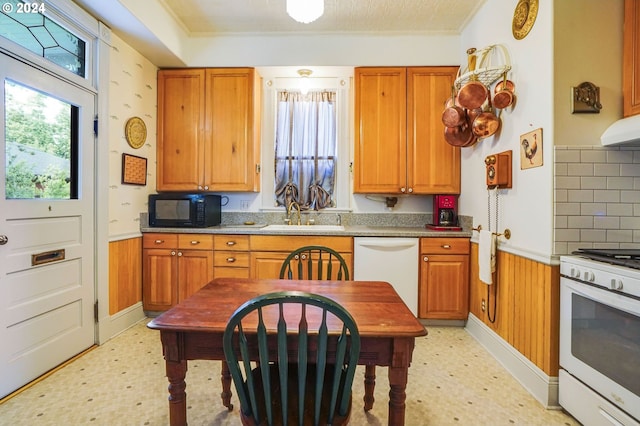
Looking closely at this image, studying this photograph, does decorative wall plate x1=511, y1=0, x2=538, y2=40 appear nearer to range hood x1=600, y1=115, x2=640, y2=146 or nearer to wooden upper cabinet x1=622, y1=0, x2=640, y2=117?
wooden upper cabinet x1=622, y1=0, x2=640, y2=117

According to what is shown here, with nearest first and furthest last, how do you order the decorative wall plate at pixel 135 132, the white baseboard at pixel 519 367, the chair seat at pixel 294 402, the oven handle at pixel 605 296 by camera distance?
1. the chair seat at pixel 294 402
2. the oven handle at pixel 605 296
3. the white baseboard at pixel 519 367
4. the decorative wall plate at pixel 135 132

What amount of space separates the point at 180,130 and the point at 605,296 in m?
3.54

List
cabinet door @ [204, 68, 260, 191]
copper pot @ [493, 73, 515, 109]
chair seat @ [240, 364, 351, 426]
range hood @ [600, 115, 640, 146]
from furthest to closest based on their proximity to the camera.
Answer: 1. cabinet door @ [204, 68, 260, 191]
2. copper pot @ [493, 73, 515, 109]
3. range hood @ [600, 115, 640, 146]
4. chair seat @ [240, 364, 351, 426]

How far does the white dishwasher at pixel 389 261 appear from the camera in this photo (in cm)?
279

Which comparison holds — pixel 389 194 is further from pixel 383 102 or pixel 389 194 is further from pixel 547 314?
pixel 547 314

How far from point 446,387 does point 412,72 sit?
2762 millimetres

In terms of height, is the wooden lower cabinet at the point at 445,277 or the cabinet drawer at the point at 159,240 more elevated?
the cabinet drawer at the point at 159,240

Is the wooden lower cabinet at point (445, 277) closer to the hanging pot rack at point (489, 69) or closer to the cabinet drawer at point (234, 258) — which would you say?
the hanging pot rack at point (489, 69)

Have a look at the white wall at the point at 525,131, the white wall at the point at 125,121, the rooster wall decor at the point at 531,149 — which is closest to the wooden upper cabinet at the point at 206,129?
the white wall at the point at 125,121

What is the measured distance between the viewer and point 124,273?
107 inches

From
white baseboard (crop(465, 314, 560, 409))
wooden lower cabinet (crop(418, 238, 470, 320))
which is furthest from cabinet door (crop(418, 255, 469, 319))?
white baseboard (crop(465, 314, 560, 409))

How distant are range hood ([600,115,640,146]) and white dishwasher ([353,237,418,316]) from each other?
1484mm

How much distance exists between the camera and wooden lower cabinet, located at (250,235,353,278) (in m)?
2.81

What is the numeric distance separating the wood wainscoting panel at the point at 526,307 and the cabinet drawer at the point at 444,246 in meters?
0.35
